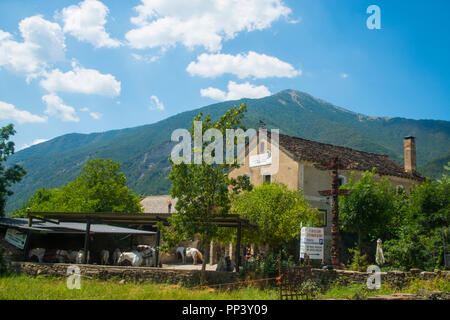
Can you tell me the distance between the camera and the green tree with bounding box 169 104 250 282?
48.4ft

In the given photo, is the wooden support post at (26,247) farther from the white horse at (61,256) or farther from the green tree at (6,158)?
the green tree at (6,158)

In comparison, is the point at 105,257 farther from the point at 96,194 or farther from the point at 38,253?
the point at 96,194

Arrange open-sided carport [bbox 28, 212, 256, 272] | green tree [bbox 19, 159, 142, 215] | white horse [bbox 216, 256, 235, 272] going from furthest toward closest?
green tree [bbox 19, 159, 142, 215] < white horse [bbox 216, 256, 235, 272] < open-sided carport [bbox 28, 212, 256, 272]

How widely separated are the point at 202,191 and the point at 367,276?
22.5 feet

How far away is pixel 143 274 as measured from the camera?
591 inches

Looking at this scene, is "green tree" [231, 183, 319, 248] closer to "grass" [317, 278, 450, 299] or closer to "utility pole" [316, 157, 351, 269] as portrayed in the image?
"utility pole" [316, 157, 351, 269]

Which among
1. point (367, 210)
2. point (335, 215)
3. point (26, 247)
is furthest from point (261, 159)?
point (26, 247)

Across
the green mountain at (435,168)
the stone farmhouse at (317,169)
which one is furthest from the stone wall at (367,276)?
the green mountain at (435,168)

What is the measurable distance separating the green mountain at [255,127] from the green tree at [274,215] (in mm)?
82308

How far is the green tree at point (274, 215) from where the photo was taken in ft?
62.5

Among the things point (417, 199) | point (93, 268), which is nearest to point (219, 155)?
point (93, 268)

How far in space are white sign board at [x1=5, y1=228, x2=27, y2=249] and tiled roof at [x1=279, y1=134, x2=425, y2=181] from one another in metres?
17.0

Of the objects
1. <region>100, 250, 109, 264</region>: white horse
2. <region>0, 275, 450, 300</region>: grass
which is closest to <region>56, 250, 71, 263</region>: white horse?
<region>100, 250, 109, 264</region>: white horse
